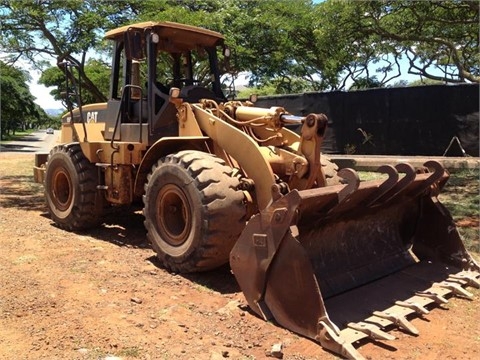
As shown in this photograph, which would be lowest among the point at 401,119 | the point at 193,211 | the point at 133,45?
the point at 193,211

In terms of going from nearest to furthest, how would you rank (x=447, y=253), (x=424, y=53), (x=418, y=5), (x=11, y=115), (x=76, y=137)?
(x=447, y=253) → (x=76, y=137) → (x=418, y=5) → (x=424, y=53) → (x=11, y=115)

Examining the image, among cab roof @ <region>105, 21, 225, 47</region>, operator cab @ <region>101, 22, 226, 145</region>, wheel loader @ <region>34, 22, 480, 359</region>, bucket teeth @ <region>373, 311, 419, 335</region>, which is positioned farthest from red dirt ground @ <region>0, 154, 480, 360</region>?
cab roof @ <region>105, 21, 225, 47</region>

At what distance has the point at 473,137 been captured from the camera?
12930 millimetres

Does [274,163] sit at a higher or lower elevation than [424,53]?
lower

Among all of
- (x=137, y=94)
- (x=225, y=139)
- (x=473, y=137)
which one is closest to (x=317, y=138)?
(x=225, y=139)

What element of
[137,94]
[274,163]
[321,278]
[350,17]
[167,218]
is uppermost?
[350,17]

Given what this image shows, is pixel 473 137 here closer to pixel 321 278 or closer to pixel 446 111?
pixel 446 111

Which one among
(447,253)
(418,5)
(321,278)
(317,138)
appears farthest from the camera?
(418,5)

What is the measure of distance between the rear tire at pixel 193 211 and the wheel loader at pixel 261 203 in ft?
0.04

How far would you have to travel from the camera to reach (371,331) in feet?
12.1

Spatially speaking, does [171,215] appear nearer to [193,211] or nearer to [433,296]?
[193,211]

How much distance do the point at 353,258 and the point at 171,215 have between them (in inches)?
75.0

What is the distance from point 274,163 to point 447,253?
197cm

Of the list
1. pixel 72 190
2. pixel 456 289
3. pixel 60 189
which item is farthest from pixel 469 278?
pixel 60 189
